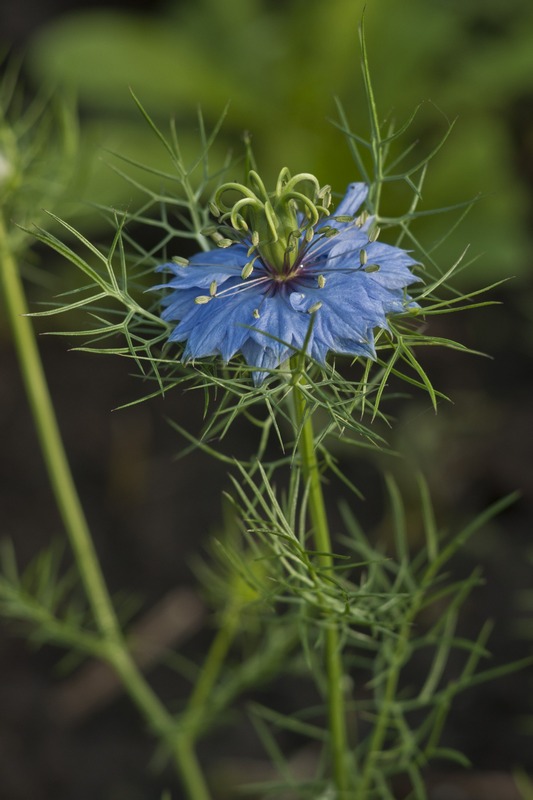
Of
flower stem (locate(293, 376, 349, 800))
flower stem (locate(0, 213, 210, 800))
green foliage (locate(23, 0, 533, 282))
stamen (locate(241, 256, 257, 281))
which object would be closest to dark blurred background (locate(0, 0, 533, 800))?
green foliage (locate(23, 0, 533, 282))

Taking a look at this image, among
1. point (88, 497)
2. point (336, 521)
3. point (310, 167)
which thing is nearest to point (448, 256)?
point (310, 167)

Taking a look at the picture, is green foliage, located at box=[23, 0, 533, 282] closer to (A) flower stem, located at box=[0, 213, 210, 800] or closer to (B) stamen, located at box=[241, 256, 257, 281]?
(A) flower stem, located at box=[0, 213, 210, 800]

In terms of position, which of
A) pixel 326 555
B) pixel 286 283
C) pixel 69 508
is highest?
pixel 286 283

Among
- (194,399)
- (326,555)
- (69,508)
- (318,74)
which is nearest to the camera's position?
(326,555)

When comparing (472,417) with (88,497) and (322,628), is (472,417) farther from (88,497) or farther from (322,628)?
→ (322,628)

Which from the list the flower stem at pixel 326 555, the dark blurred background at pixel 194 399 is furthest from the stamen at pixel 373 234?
the dark blurred background at pixel 194 399

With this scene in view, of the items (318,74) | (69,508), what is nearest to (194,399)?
(318,74)

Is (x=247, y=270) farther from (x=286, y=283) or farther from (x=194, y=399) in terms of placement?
(x=194, y=399)

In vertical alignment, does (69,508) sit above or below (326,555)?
below
